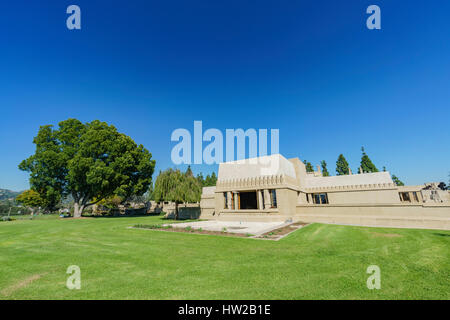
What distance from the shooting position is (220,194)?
27.8 m

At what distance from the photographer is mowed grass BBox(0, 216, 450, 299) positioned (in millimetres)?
4500

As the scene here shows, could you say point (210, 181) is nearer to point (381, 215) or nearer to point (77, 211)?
point (77, 211)

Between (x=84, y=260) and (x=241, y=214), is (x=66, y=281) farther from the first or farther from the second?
(x=241, y=214)

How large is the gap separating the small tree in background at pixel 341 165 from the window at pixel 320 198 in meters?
40.2

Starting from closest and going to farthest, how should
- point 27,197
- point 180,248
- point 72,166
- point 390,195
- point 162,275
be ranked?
1. point 162,275
2. point 180,248
3. point 390,195
4. point 72,166
5. point 27,197

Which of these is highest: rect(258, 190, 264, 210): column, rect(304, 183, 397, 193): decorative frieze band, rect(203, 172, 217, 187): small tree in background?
rect(203, 172, 217, 187): small tree in background

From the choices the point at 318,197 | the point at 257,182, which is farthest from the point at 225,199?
the point at 318,197

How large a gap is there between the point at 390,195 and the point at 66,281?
30.7 meters

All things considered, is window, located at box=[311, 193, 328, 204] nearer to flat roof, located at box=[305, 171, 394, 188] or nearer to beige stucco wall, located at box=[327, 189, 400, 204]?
beige stucco wall, located at box=[327, 189, 400, 204]

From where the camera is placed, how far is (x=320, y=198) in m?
28.5

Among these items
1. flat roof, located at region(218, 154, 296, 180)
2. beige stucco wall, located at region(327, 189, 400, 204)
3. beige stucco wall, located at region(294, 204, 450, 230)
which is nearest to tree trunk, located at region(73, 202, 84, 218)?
flat roof, located at region(218, 154, 296, 180)

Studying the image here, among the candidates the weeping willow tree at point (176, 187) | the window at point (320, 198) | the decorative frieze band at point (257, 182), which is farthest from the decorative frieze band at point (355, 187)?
the weeping willow tree at point (176, 187)
